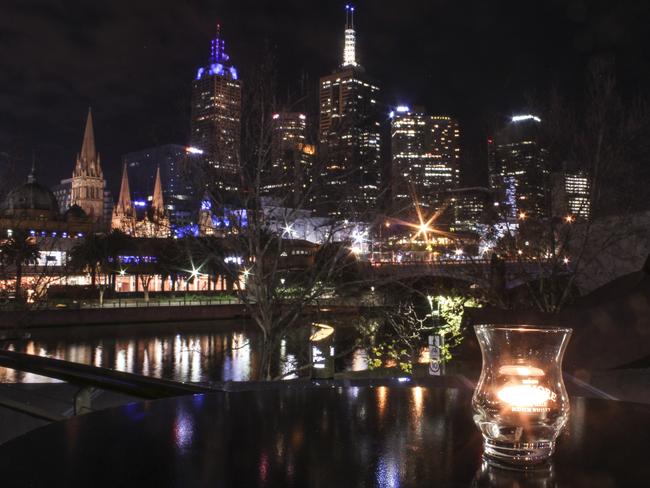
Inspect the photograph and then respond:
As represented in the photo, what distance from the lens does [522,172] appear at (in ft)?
50.1

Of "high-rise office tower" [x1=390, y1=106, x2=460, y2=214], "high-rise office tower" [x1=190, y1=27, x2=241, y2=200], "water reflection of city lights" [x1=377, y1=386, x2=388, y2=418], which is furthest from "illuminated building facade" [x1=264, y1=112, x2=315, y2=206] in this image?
"water reflection of city lights" [x1=377, y1=386, x2=388, y2=418]

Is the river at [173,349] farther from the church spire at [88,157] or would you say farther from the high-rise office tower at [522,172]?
the church spire at [88,157]

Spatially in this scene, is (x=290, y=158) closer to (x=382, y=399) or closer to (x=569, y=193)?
(x=569, y=193)

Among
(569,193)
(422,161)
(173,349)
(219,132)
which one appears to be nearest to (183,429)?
(219,132)

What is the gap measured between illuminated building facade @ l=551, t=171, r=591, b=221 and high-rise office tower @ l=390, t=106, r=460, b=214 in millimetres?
2668

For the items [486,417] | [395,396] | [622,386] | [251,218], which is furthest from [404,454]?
[251,218]

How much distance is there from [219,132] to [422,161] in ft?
22.3

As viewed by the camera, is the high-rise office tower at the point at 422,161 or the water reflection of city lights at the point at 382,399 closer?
the water reflection of city lights at the point at 382,399

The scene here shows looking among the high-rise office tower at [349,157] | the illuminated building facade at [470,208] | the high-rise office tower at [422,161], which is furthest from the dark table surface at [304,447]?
the illuminated building facade at [470,208]

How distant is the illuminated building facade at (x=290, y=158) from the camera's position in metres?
11.1

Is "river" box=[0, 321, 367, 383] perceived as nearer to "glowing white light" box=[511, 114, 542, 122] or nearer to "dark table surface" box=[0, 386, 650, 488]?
"glowing white light" box=[511, 114, 542, 122]

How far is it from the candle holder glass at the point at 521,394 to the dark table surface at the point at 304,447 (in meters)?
0.07

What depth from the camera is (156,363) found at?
28.8 metres

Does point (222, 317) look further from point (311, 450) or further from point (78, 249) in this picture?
point (311, 450)
